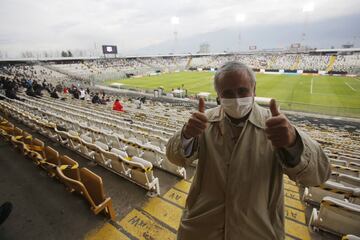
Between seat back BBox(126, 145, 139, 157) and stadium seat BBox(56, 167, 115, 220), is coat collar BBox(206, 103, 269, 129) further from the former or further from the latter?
seat back BBox(126, 145, 139, 157)

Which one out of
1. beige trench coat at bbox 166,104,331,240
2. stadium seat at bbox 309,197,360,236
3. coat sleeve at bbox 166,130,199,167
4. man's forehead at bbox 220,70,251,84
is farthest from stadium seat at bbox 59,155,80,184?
stadium seat at bbox 309,197,360,236

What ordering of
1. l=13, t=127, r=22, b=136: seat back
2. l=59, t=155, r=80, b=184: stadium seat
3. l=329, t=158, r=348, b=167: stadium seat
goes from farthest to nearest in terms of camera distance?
l=13, t=127, r=22, b=136: seat back < l=329, t=158, r=348, b=167: stadium seat < l=59, t=155, r=80, b=184: stadium seat

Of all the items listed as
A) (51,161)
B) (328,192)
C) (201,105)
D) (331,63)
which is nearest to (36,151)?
(51,161)

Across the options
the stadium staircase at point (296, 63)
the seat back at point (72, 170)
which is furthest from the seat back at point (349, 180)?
the stadium staircase at point (296, 63)

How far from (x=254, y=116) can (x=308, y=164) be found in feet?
1.63

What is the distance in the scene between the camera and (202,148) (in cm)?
169

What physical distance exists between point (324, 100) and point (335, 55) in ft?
154

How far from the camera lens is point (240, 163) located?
4.88 ft

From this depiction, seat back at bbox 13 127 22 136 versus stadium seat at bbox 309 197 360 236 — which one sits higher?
seat back at bbox 13 127 22 136

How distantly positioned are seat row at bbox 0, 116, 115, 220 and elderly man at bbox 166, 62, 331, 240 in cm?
219

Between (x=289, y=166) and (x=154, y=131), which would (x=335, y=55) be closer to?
(x=154, y=131)

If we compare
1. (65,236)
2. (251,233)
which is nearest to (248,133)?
(251,233)

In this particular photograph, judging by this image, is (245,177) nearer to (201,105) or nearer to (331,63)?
(201,105)

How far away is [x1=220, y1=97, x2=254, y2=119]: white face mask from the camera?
156 centimetres
